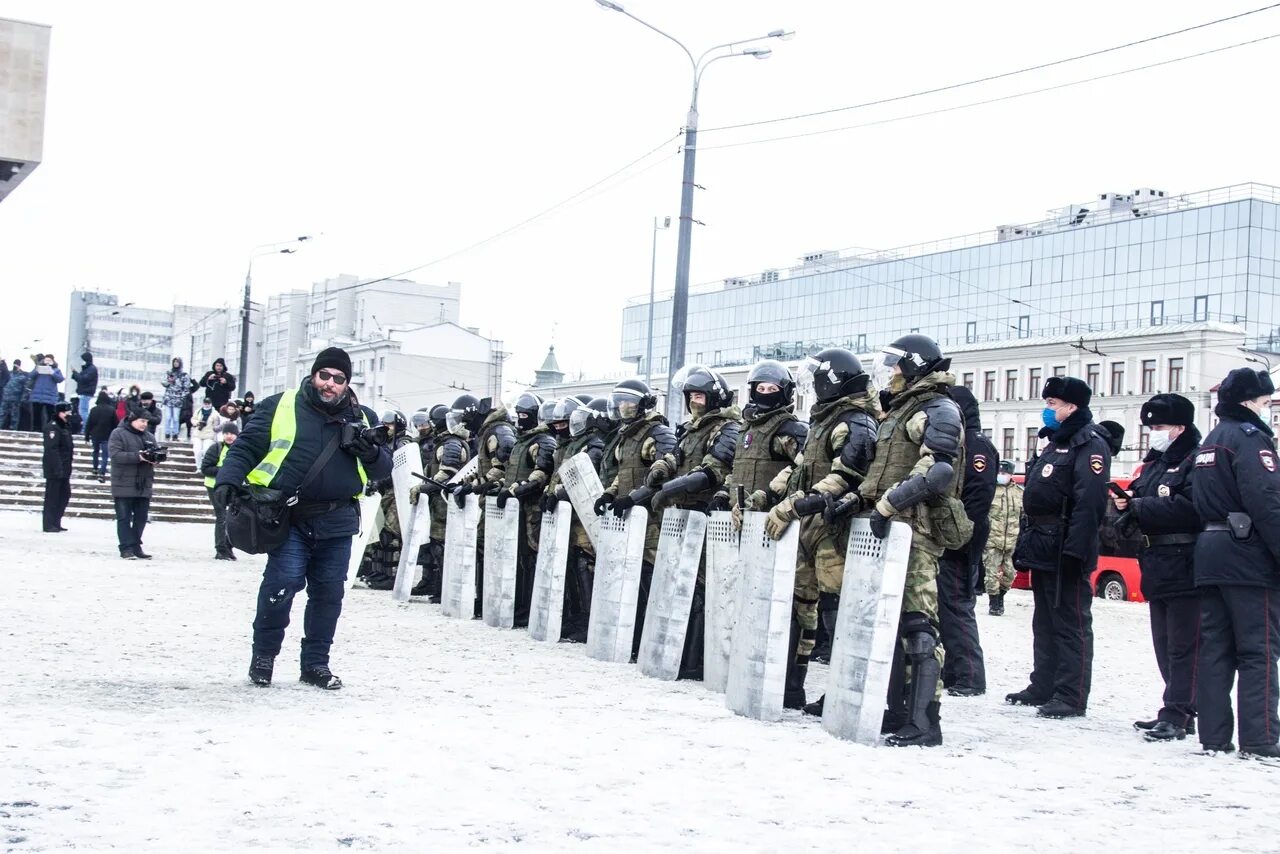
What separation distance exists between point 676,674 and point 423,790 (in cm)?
409

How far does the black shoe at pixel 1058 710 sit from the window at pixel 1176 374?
57506mm

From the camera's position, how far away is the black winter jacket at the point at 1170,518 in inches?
311

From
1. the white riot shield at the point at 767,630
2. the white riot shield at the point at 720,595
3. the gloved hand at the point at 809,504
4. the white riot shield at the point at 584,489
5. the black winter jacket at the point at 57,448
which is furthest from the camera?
the black winter jacket at the point at 57,448

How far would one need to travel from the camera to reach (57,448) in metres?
20.4

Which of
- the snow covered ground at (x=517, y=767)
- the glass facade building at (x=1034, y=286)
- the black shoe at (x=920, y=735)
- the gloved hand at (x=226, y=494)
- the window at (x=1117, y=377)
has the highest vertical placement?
the glass facade building at (x=1034, y=286)

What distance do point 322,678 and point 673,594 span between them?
2.51m

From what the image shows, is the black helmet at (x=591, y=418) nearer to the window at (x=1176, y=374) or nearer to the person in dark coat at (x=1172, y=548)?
the person in dark coat at (x=1172, y=548)

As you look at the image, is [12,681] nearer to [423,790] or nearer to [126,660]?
[126,660]

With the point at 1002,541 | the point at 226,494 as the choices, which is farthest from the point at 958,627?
the point at 1002,541

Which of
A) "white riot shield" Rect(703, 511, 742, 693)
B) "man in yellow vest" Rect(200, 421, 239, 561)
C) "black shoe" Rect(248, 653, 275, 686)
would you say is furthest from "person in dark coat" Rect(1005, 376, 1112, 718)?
"man in yellow vest" Rect(200, 421, 239, 561)

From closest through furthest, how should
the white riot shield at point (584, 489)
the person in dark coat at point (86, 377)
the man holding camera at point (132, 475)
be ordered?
Result: the white riot shield at point (584, 489) < the man holding camera at point (132, 475) < the person in dark coat at point (86, 377)

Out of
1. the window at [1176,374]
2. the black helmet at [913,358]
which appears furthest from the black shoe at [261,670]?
the window at [1176,374]

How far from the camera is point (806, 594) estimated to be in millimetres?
8406

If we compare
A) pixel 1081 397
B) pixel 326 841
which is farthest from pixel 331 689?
pixel 1081 397
